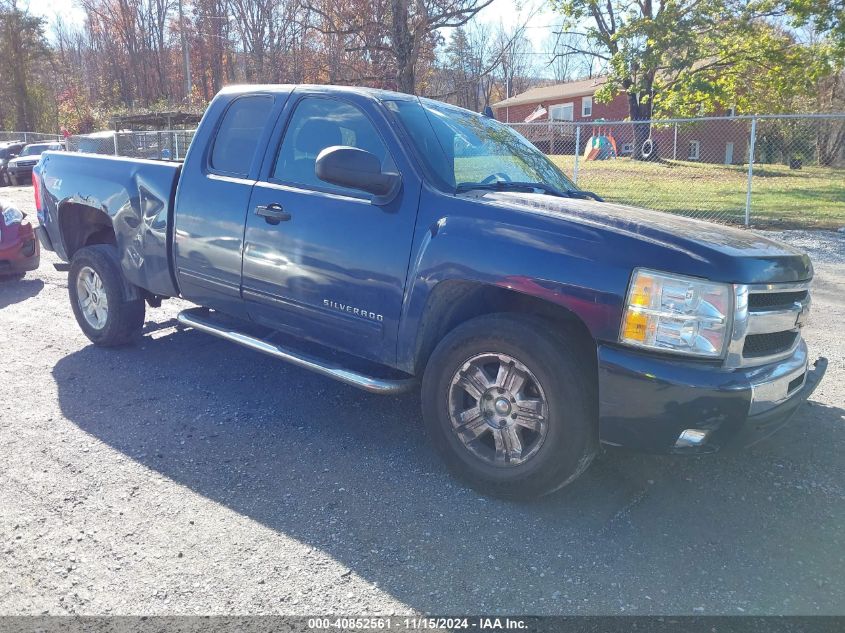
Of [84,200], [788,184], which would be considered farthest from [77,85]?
[84,200]

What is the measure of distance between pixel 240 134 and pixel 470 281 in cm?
223

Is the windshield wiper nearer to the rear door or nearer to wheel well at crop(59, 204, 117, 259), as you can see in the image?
the rear door

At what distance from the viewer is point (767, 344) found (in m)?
3.22

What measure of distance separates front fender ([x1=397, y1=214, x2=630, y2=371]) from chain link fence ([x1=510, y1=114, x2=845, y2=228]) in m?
9.60

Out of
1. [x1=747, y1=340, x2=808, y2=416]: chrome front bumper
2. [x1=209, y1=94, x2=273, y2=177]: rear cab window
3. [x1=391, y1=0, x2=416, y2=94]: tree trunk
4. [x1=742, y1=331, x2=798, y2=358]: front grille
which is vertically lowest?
[x1=747, y1=340, x2=808, y2=416]: chrome front bumper

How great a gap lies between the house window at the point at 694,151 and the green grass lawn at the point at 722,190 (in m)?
8.53

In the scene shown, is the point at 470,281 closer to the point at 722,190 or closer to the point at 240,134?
the point at 240,134

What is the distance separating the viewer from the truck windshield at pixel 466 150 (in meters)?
3.90

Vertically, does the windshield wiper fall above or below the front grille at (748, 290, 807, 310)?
above

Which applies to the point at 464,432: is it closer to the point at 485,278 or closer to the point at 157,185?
the point at 485,278

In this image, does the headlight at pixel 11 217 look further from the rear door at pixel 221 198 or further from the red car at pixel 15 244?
the rear door at pixel 221 198

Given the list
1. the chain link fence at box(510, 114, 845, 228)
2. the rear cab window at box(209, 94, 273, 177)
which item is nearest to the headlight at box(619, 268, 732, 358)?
the rear cab window at box(209, 94, 273, 177)

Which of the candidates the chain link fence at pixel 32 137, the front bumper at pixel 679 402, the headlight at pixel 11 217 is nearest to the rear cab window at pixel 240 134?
the front bumper at pixel 679 402

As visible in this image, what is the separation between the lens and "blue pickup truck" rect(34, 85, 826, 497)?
297 centimetres
